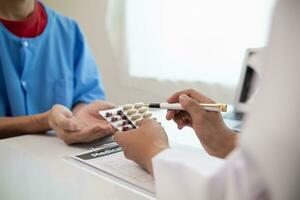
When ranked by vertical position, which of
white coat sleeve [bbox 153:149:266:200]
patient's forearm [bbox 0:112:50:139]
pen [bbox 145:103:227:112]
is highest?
white coat sleeve [bbox 153:149:266:200]

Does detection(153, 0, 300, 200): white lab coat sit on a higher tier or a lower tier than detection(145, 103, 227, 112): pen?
higher

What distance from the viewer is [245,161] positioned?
257 mm

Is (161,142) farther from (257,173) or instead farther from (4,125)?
(4,125)

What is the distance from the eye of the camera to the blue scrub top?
99cm

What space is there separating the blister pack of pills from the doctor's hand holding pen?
2.4 inches

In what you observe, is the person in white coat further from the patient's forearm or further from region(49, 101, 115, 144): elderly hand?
the patient's forearm

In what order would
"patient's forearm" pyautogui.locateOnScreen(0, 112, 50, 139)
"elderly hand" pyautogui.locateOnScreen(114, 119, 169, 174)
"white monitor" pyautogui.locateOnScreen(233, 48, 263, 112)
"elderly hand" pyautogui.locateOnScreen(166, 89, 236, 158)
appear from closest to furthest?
1. "elderly hand" pyautogui.locateOnScreen(114, 119, 169, 174)
2. "elderly hand" pyautogui.locateOnScreen(166, 89, 236, 158)
3. "patient's forearm" pyautogui.locateOnScreen(0, 112, 50, 139)
4. "white monitor" pyautogui.locateOnScreen(233, 48, 263, 112)

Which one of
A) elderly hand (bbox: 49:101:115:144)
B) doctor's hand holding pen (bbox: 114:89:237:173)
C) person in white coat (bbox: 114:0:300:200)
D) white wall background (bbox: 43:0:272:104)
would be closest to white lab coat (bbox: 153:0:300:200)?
person in white coat (bbox: 114:0:300:200)

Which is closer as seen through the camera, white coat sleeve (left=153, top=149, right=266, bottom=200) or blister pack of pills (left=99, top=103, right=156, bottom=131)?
white coat sleeve (left=153, top=149, right=266, bottom=200)

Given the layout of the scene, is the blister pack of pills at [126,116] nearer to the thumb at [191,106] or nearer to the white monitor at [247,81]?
the thumb at [191,106]

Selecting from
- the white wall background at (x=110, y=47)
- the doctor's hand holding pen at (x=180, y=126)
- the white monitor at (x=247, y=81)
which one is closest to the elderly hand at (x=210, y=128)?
the doctor's hand holding pen at (x=180, y=126)

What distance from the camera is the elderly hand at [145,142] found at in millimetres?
478

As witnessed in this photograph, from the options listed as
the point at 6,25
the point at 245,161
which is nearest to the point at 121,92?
the point at 6,25

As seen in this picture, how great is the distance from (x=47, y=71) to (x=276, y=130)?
91 cm
